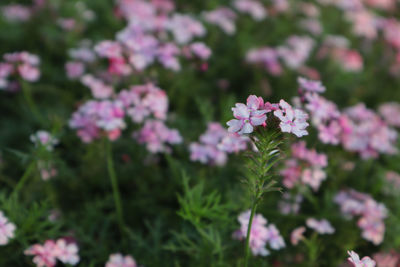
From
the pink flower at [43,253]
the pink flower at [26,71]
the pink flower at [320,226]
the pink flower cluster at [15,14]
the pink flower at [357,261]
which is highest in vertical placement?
the pink flower cluster at [15,14]

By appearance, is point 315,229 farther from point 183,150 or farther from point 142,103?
point 142,103

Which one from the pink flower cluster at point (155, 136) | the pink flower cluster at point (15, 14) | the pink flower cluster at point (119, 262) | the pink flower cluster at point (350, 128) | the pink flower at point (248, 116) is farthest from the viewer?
the pink flower cluster at point (15, 14)

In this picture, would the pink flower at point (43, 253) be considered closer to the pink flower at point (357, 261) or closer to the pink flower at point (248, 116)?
the pink flower at point (248, 116)

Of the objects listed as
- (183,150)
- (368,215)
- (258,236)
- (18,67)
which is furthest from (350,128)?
(18,67)

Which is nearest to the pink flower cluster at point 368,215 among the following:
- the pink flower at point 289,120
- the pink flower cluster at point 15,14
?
the pink flower at point 289,120

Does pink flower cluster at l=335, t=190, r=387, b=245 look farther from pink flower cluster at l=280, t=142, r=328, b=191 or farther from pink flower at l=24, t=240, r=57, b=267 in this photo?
pink flower at l=24, t=240, r=57, b=267

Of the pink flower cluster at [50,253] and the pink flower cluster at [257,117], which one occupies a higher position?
the pink flower cluster at [257,117]

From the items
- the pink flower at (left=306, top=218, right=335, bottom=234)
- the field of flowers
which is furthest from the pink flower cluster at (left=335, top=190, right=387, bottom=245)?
the pink flower at (left=306, top=218, right=335, bottom=234)
